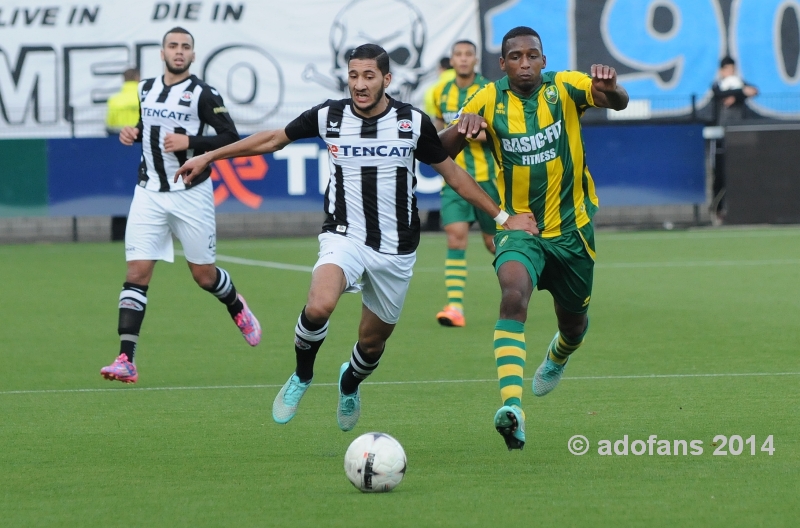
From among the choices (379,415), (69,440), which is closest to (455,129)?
(379,415)

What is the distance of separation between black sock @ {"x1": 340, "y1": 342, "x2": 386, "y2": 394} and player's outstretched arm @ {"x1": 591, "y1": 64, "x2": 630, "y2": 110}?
1691 mm

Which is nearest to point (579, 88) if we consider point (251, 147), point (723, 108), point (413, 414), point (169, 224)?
point (251, 147)

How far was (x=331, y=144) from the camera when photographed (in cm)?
682

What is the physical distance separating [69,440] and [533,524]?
2.75 m

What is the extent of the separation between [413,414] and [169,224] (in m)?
2.72

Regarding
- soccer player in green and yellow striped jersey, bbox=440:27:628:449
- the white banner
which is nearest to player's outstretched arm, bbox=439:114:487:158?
soccer player in green and yellow striped jersey, bbox=440:27:628:449

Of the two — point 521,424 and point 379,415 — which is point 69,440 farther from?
point 521,424

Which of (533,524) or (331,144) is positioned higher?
(331,144)

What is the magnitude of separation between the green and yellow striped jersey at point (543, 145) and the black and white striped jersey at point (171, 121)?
2.61m

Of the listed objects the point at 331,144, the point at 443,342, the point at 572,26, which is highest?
the point at 572,26

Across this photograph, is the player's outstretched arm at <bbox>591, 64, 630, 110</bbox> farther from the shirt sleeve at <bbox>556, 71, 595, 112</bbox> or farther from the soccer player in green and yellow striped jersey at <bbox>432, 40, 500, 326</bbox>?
the soccer player in green and yellow striped jersey at <bbox>432, 40, 500, 326</bbox>

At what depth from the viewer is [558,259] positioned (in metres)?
6.96

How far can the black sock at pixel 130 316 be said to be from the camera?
853 cm
